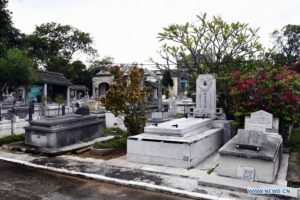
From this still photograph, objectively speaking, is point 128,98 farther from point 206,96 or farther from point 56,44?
point 56,44

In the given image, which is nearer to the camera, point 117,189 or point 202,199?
point 202,199

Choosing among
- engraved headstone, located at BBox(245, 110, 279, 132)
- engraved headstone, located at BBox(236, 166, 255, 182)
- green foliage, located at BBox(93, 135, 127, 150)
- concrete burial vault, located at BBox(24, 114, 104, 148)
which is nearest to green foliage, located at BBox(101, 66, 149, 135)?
green foliage, located at BBox(93, 135, 127, 150)

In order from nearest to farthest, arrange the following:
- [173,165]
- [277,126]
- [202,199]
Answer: [202,199]
[173,165]
[277,126]

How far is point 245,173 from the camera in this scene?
7281 mm

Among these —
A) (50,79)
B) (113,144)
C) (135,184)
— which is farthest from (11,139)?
(50,79)

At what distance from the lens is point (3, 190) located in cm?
662

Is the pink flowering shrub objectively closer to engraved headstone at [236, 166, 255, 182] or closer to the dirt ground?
engraved headstone at [236, 166, 255, 182]

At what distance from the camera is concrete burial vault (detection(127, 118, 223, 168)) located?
849 cm

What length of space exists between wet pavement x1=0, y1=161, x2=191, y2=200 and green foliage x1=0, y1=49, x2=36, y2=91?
19.2 metres

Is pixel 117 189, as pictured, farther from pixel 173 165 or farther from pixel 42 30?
pixel 42 30

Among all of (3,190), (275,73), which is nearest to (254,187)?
(3,190)

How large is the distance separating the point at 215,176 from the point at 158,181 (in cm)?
150

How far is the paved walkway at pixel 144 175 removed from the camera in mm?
6461

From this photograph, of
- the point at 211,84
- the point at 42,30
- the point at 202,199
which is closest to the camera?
the point at 202,199
